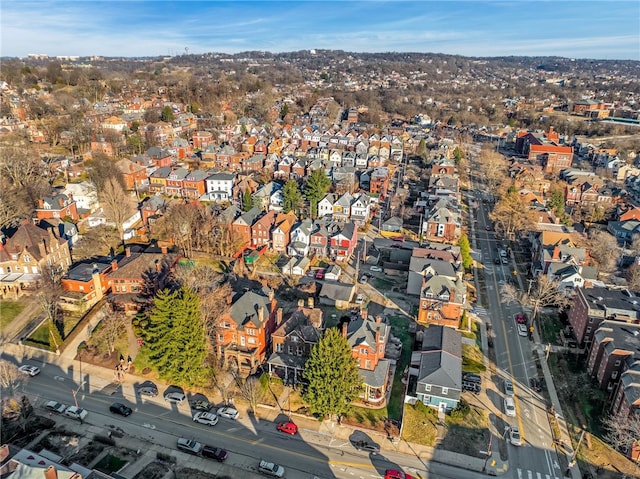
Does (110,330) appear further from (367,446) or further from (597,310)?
(597,310)

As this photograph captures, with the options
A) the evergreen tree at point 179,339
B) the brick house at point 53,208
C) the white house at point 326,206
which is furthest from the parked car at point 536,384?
the brick house at point 53,208

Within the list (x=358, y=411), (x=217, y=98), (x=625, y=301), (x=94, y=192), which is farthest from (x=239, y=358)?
(x=217, y=98)

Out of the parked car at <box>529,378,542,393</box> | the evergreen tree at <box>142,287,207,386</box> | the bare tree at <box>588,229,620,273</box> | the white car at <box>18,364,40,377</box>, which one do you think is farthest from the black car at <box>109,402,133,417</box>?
the bare tree at <box>588,229,620,273</box>

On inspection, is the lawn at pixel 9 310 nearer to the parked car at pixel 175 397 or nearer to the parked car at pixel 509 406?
the parked car at pixel 175 397

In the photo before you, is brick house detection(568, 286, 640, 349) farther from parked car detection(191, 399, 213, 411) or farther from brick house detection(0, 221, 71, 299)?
brick house detection(0, 221, 71, 299)

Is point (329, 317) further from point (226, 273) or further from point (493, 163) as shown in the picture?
point (493, 163)

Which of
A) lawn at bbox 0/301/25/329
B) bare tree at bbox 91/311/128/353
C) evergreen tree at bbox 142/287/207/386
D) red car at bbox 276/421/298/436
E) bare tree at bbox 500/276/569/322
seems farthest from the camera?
bare tree at bbox 500/276/569/322
